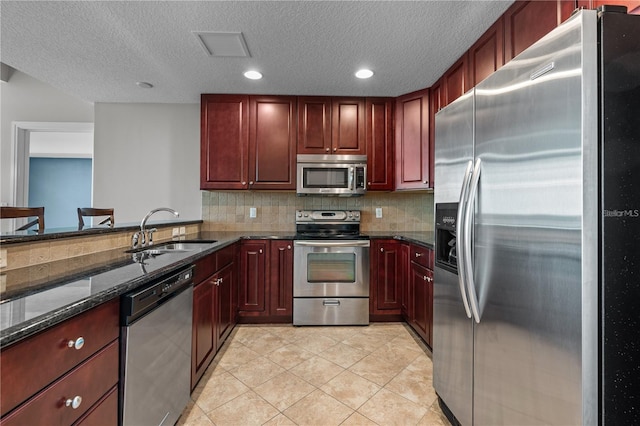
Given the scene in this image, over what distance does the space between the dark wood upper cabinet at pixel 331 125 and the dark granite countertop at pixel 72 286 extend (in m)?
1.97

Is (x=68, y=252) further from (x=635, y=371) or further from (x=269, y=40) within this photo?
(x=635, y=371)

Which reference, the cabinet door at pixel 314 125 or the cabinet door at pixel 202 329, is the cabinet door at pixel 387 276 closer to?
the cabinet door at pixel 314 125

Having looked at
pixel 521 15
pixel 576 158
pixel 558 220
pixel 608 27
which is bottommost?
pixel 558 220

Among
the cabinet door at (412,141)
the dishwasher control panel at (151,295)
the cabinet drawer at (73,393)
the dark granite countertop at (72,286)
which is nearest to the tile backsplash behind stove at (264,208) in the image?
the cabinet door at (412,141)

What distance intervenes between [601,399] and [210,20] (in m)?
2.58

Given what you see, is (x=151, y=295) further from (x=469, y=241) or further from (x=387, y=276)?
(x=387, y=276)

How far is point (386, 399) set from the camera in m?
1.87

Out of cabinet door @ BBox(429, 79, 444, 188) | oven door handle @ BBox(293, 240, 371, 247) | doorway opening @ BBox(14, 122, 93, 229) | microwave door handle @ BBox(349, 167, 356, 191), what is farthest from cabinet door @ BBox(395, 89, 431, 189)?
doorway opening @ BBox(14, 122, 93, 229)

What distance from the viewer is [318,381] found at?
206 cm

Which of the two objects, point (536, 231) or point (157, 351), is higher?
point (536, 231)

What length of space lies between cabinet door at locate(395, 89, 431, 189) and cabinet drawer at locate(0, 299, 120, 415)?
276cm

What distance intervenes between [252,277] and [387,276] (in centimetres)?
137

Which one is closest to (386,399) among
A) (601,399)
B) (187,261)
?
(601,399)

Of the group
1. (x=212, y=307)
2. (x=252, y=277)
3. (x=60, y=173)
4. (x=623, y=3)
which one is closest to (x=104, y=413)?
(x=212, y=307)
